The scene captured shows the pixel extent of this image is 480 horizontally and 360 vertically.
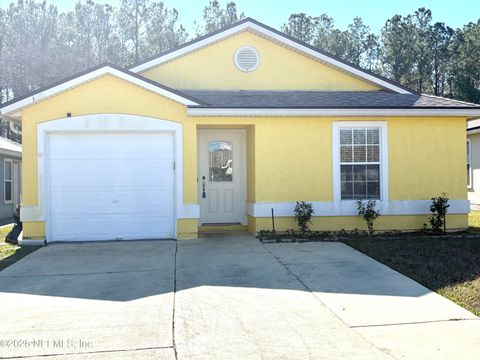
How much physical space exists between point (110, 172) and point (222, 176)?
3089 mm

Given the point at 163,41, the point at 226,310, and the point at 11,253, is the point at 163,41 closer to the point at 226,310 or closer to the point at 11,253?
the point at 11,253

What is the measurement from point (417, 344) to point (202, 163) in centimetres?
827

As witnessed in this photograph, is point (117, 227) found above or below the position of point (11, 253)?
above

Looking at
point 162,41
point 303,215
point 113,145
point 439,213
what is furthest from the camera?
point 162,41

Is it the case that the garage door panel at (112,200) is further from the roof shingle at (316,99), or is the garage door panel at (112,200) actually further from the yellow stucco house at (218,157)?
the roof shingle at (316,99)

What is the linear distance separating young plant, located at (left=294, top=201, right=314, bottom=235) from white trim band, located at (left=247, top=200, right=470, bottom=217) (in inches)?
7.9

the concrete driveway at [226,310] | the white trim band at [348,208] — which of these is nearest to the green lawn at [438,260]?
the concrete driveway at [226,310]

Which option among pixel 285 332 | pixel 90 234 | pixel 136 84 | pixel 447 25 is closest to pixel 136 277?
pixel 285 332

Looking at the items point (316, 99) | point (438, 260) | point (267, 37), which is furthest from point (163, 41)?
point (438, 260)

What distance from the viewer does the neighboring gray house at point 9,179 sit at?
16.3 m

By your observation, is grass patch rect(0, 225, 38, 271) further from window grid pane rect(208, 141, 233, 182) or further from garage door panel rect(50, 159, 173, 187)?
window grid pane rect(208, 141, 233, 182)

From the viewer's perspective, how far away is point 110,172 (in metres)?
9.98

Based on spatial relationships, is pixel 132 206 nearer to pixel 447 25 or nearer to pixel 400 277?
pixel 400 277

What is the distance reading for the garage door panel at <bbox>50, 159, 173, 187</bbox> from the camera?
389 inches
